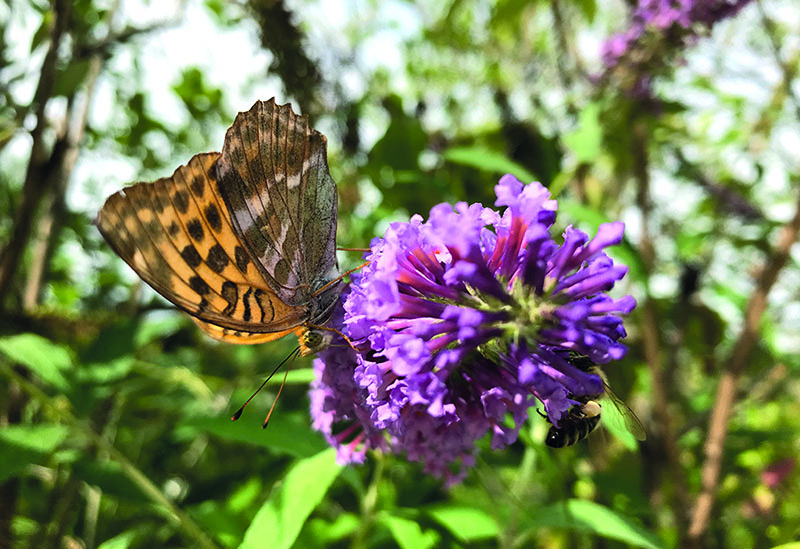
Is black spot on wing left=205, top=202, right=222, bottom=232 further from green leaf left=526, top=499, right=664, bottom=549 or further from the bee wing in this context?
green leaf left=526, top=499, right=664, bottom=549

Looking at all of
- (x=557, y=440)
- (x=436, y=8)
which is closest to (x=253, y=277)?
(x=557, y=440)

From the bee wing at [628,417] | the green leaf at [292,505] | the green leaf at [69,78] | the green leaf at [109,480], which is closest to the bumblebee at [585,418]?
the bee wing at [628,417]

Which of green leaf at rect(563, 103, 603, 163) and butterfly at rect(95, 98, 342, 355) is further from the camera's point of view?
green leaf at rect(563, 103, 603, 163)

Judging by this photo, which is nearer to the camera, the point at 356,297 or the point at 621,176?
the point at 356,297

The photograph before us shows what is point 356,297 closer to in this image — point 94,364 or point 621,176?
point 94,364

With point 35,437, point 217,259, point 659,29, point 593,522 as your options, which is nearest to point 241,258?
point 217,259

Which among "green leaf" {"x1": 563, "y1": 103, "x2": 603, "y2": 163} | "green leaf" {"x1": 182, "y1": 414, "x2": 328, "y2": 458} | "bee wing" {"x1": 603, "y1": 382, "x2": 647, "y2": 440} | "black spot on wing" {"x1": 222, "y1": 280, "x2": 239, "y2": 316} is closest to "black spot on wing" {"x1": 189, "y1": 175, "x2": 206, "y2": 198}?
"black spot on wing" {"x1": 222, "y1": 280, "x2": 239, "y2": 316}

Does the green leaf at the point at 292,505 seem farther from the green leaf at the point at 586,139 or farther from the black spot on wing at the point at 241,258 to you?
the green leaf at the point at 586,139
